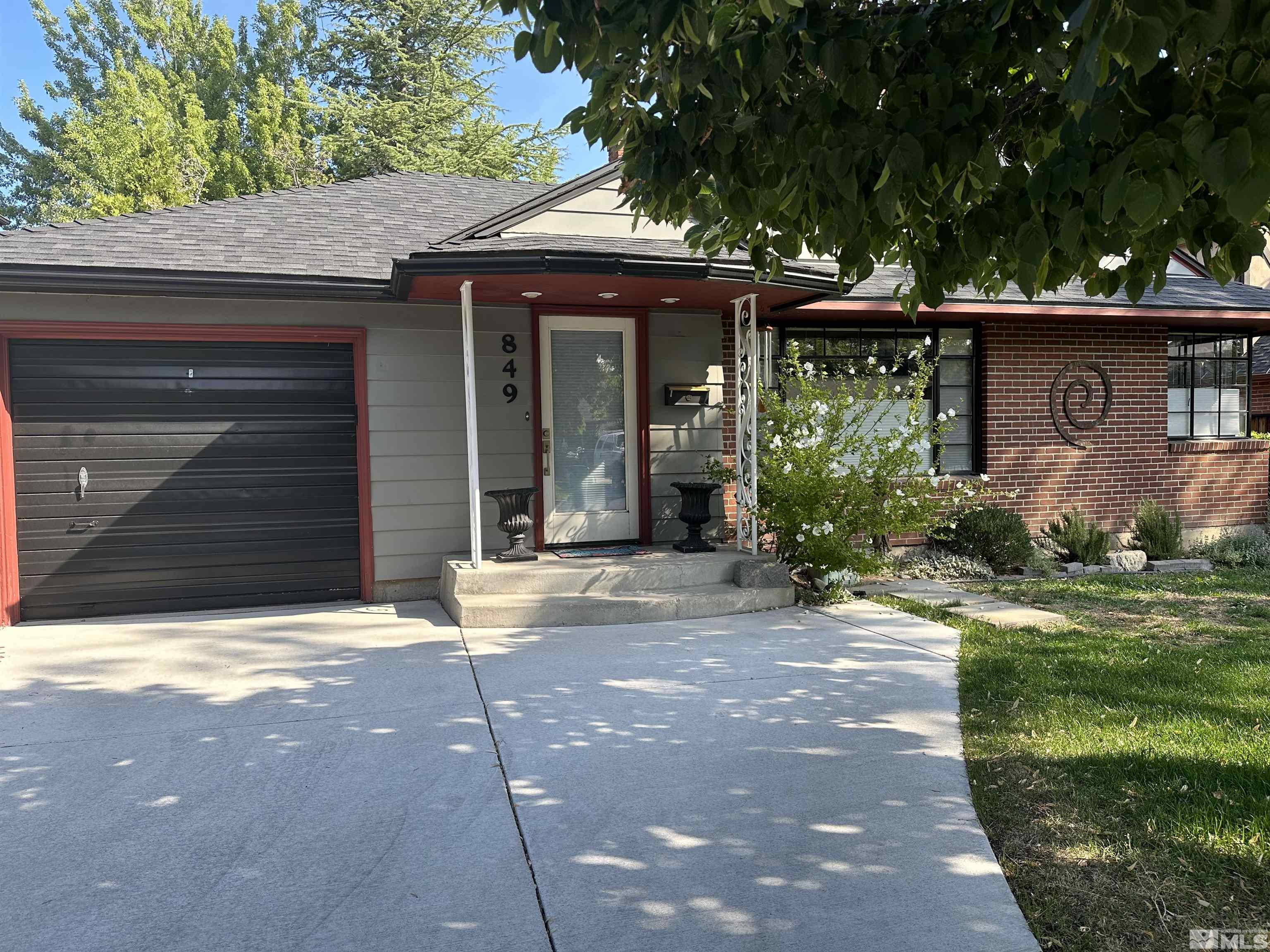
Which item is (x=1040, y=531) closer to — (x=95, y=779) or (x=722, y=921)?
(x=722, y=921)

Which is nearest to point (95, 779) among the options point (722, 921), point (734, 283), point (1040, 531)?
point (722, 921)

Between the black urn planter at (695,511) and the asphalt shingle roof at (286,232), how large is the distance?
332cm

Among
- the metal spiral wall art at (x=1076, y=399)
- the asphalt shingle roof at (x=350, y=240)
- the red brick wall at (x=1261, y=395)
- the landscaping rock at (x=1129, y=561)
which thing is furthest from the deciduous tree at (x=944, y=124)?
the red brick wall at (x=1261, y=395)

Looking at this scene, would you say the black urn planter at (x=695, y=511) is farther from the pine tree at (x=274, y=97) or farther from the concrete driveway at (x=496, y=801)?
the pine tree at (x=274, y=97)

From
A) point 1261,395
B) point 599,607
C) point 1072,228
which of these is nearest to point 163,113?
point 599,607

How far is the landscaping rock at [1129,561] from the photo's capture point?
377 inches

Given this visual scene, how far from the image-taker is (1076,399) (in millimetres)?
10391

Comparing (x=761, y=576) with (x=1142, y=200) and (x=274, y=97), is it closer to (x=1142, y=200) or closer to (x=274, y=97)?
(x=1142, y=200)

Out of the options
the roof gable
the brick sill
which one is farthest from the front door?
the brick sill

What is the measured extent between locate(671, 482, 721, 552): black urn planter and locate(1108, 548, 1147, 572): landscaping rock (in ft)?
15.9

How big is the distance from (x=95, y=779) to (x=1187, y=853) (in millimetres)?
4547

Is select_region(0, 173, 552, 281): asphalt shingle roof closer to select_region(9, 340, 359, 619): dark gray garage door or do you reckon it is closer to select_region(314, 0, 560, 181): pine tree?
select_region(9, 340, 359, 619): dark gray garage door

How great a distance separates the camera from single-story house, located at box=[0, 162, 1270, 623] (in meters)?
7.23

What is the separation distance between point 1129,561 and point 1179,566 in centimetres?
56
